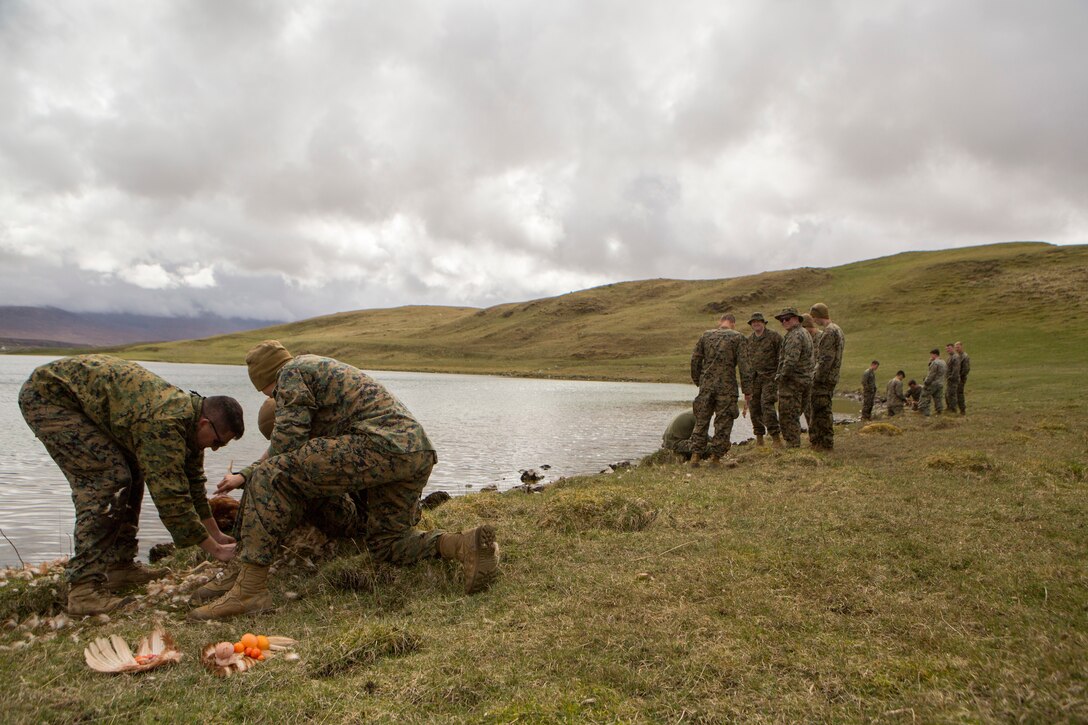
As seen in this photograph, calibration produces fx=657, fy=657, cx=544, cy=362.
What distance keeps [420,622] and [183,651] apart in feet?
5.94

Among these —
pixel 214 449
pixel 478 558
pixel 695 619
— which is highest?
pixel 214 449

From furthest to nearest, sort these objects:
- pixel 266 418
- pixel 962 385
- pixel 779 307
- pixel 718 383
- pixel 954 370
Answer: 1. pixel 779 307
2. pixel 962 385
3. pixel 954 370
4. pixel 718 383
5. pixel 266 418

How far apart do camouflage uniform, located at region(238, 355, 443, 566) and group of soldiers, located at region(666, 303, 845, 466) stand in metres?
8.55

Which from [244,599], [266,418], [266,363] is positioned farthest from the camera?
[266,418]

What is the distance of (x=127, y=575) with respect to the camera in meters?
7.13

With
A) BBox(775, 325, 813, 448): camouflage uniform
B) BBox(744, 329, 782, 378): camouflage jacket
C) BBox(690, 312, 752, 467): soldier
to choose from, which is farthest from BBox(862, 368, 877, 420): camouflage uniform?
BBox(690, 312, 752, 467): soldier

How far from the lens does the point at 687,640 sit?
15.5 ft

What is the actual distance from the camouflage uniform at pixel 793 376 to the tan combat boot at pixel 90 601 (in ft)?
42.1

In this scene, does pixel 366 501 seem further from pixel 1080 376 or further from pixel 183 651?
pixel 1080 376

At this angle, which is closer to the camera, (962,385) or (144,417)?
(144,417)

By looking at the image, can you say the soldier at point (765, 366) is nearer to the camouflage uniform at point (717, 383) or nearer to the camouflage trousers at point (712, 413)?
the camouflage uniform at point (717, 383)

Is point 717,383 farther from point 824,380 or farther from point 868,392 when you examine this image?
point 868,392

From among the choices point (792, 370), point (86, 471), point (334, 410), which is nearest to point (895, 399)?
point (792, 370)

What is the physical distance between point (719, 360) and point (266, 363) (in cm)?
983
